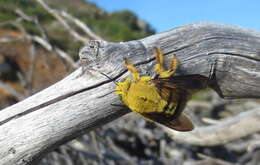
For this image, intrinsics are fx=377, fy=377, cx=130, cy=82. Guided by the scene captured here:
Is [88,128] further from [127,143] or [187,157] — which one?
[127,143]

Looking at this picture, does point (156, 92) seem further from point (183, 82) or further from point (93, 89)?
point (93, 89)

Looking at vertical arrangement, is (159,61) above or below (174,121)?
above

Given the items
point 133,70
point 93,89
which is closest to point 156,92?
point 133,70

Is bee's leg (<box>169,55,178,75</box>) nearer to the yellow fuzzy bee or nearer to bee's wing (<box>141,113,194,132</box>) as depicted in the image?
the yellow fuzzy bee

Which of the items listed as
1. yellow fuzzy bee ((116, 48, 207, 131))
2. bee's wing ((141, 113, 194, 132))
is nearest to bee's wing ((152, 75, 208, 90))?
yellow fuzzy bee ((116, 48, 207, 131))

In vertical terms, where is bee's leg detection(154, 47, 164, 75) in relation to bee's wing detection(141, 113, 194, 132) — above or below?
above

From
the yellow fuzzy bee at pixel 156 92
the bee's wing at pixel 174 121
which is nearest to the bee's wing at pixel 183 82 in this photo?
the yellow fuzzy bee at pixel 156 92

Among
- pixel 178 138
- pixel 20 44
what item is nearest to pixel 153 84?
pixel 178 138
